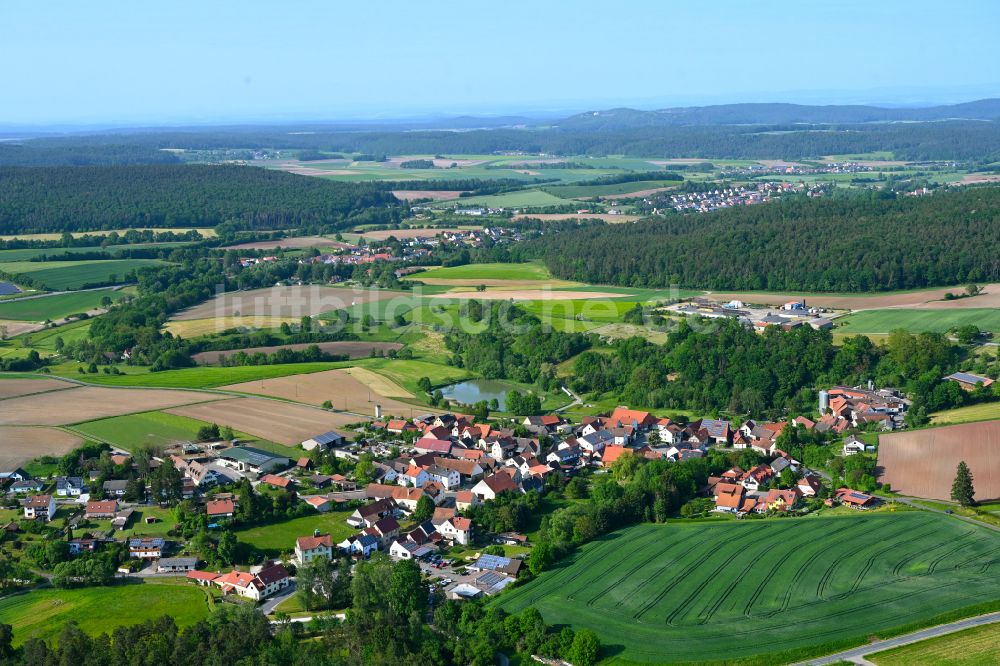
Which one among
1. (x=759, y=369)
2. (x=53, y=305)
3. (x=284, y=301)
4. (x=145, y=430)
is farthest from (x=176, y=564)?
(x=53, y=305)

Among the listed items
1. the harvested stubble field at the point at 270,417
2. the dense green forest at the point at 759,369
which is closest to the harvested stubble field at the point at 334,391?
the harvested stubble field at the point at 270,417

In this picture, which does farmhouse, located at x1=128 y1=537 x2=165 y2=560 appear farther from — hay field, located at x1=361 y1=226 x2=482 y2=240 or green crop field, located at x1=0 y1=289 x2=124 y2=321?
hay field, located at x1=361 y1=226 x2=482 y2=240

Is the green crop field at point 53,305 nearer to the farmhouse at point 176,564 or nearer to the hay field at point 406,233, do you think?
the hay field at point 406,233

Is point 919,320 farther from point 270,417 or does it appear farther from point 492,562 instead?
point 492,562

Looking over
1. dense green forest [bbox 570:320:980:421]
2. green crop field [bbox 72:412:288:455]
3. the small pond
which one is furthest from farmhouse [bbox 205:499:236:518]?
dense green forest [bbox 570:320:980:421]

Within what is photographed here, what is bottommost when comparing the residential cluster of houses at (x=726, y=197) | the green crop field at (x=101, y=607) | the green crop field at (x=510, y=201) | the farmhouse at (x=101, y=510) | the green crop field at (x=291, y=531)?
the green crop field at (x=101, y=607)

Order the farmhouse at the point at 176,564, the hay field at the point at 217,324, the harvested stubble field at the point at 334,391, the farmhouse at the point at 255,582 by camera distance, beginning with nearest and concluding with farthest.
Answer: the farmhouse at the point at 255,582 < the farmhouse at the point at 176,564 < the harvested stubble field at the point at 334,391 < the hay field at the point at 217,324

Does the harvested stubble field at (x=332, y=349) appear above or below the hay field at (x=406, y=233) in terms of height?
below
